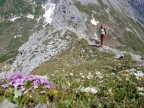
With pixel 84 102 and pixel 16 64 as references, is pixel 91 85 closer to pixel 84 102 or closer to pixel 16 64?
pixel 84 102

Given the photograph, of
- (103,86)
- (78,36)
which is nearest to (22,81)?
(103,86)

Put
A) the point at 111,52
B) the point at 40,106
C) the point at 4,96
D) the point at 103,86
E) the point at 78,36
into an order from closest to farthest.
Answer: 1. the point at 40,106
2. the point at 4,96
3. the point at 103,86
4. the point at 111,52
5. the point at 78,36

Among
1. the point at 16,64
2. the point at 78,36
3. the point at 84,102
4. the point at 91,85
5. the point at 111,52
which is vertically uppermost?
the point at 84,102

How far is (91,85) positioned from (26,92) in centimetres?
350

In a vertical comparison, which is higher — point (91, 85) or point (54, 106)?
point (54, 106)

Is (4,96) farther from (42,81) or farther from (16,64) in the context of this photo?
(16,64)

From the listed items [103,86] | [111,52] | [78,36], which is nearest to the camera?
[103,86]

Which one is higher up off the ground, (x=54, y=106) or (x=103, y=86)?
(x=54, y=106)

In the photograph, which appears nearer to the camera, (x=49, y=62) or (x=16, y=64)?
(x=49, y=62)

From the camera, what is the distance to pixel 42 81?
9680 millimetres

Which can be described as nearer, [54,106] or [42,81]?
[54,106]

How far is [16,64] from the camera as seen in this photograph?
67.9 m

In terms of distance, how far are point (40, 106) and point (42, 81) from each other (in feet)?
3.95

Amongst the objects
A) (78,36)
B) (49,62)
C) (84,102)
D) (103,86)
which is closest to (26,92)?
(84,102)
